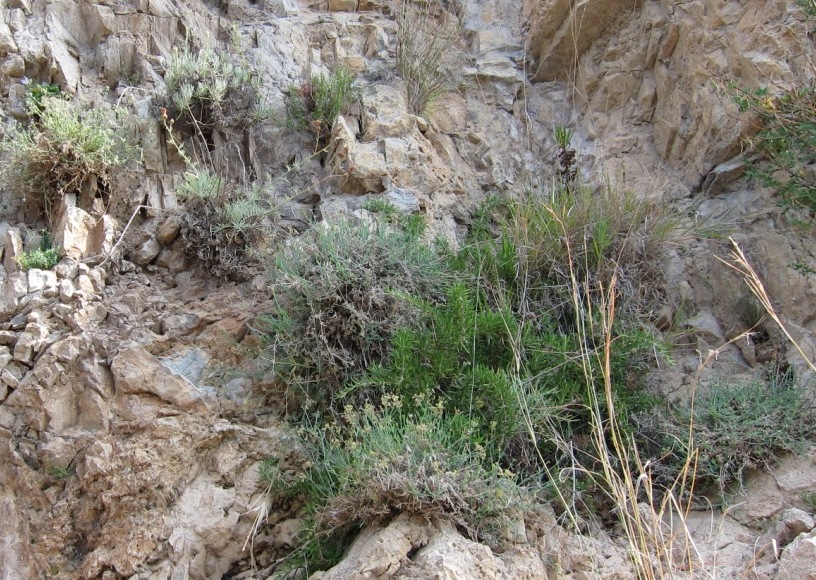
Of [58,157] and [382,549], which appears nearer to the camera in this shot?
[382,549]

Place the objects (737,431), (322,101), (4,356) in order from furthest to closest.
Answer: (322,101) < (4,356) < (737,431)

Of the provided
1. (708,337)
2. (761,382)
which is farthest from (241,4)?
(761,382)

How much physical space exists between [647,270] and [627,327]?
47 centimetres

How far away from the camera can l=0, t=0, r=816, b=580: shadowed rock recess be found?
338 cm

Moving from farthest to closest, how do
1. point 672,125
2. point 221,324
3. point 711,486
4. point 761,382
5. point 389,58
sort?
point 389,58, point 672,125, point 221,324, point 761,382, point 711,486

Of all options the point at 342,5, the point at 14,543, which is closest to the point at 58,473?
the point at 14,543

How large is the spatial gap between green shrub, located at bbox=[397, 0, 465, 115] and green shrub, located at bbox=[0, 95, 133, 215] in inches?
83.0

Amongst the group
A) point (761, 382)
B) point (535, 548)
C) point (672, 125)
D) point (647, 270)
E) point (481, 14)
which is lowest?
point (535, 548)

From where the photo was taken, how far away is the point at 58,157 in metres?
4.52

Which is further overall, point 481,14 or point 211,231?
point 481,14

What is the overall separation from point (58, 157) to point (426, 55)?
2.65m

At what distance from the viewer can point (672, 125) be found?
5.32m

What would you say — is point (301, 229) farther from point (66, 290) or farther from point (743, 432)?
point (743, 432)

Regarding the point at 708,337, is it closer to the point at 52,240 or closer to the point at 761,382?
the point at 761,382
